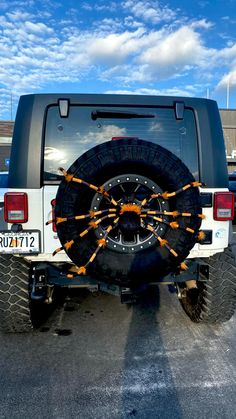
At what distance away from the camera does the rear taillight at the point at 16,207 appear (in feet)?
8.62

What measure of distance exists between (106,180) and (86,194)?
0.60ft

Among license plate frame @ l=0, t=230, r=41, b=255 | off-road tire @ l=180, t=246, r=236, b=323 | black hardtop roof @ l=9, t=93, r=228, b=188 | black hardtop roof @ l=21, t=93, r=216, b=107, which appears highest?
black hardtop roof @ l=21, t=93, r=216, b=107

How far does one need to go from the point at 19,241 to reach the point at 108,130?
1.22 meters

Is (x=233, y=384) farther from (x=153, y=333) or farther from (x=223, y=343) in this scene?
(x=153, y=333)

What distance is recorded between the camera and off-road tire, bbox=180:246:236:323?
308 cm

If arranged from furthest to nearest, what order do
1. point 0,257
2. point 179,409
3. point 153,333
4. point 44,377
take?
point 153,333, point 0,257, point 44,377, point 179,409

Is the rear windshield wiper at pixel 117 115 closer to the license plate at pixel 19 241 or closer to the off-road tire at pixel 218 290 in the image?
the license plate at pixel 19 241

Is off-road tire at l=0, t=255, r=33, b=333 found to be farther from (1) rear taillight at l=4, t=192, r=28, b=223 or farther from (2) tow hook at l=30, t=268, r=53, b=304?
(1) rear taillight at l=4, t=192, r=28, b=223

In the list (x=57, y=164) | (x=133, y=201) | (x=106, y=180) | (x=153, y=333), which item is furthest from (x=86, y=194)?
(x=153, y=333)

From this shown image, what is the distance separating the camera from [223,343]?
3088 mm

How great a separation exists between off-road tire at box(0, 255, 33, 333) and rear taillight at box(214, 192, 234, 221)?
1.79m

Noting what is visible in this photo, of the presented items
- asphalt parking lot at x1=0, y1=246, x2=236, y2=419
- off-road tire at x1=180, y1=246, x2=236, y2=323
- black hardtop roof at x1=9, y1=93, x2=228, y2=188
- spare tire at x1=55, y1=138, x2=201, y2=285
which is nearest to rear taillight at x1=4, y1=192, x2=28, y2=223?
black hardtop roof at x1=9, y1=93, x2=228, y2=188

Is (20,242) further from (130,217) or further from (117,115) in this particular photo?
(117,115)

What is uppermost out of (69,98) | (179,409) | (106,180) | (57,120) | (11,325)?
(69,98)
